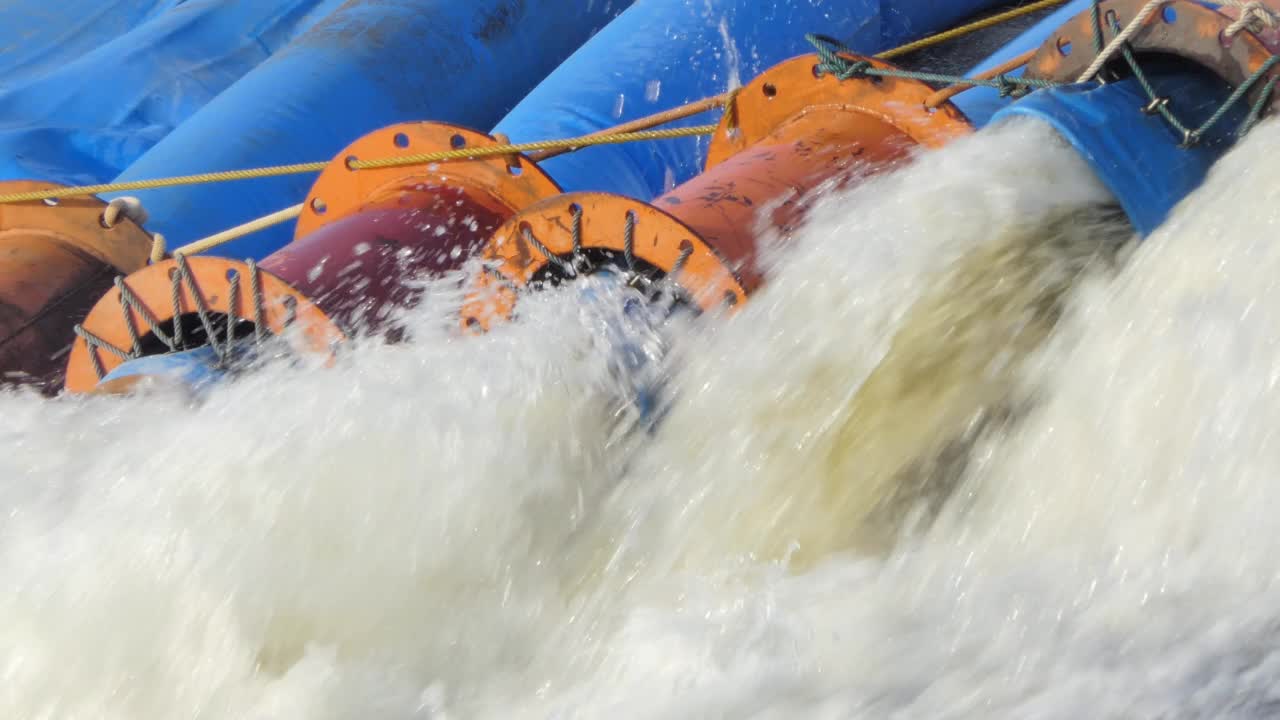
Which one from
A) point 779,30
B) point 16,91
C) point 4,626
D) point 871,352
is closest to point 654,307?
point 871,352

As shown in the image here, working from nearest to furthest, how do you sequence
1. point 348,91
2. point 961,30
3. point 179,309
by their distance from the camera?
point 179,309 → point 961,30 → point 348,91

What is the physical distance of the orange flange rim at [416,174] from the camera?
294cm

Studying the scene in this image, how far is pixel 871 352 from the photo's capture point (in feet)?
7.29

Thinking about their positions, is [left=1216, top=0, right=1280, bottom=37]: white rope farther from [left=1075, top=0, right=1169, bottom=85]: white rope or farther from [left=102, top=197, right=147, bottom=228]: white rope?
[left=102, top=197, right=147, bottom=228]: white rope

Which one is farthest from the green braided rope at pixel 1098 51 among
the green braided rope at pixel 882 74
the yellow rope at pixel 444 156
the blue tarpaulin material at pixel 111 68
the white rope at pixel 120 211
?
the blue tarpaulin material at pixel 111 68

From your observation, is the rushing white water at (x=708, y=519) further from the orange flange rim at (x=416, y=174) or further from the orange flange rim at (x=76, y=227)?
the orange flange rim at (x=76, y=227)

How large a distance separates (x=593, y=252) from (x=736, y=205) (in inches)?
12.3

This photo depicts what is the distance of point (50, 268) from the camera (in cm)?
318

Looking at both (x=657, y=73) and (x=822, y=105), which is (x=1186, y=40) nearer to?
(x=822, y=105)

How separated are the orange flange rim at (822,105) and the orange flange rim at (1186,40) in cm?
30

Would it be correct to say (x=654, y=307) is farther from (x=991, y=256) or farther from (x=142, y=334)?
(x=142, y=334)

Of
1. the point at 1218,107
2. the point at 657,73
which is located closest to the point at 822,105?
the point at 1218,107

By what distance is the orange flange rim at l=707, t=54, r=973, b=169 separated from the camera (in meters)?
2.60

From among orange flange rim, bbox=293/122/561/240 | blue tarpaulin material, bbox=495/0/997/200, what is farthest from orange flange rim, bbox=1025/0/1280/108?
blue tarpaulin material, bbox=495/0/997/200
